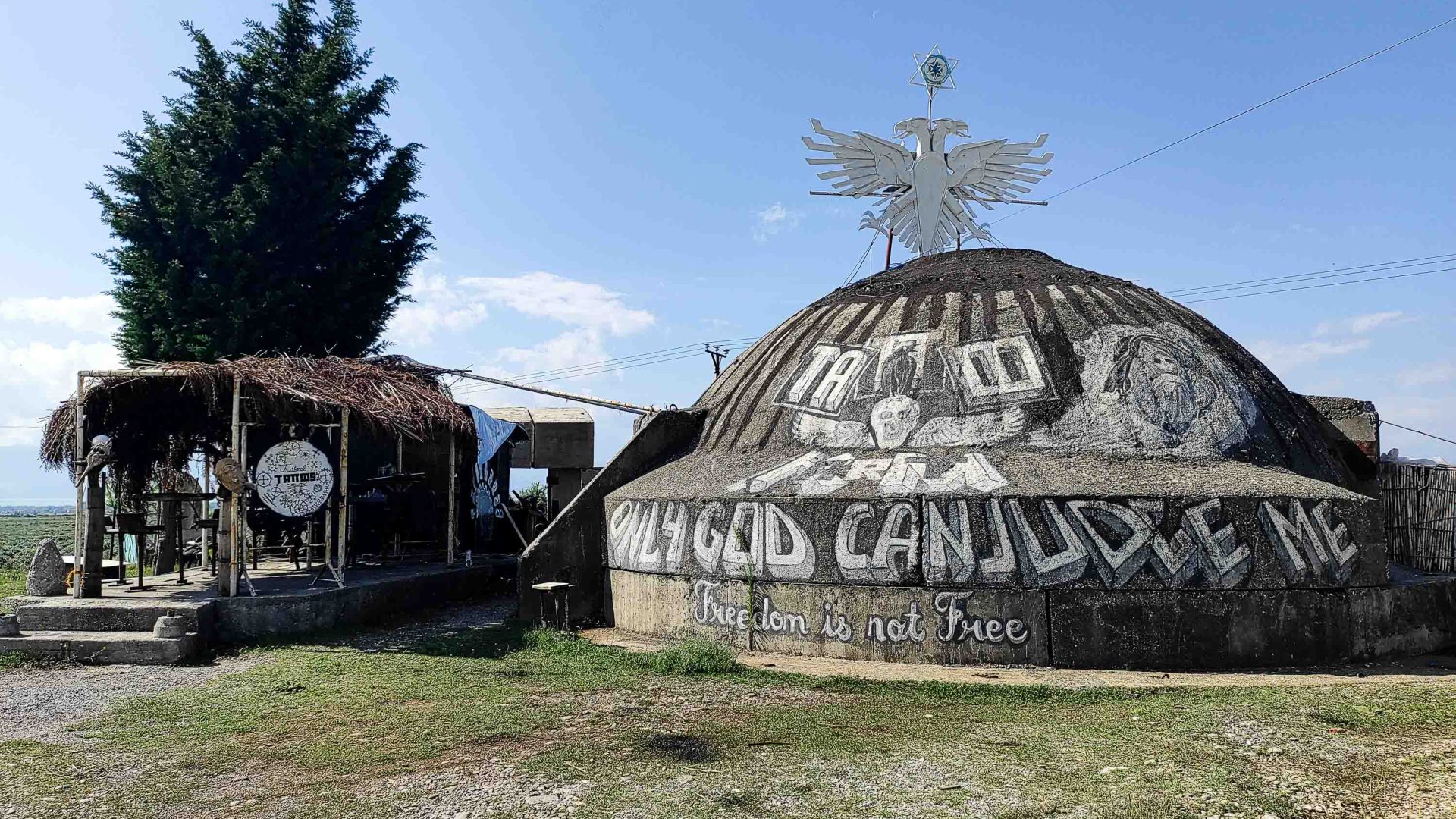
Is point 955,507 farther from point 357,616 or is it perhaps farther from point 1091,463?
point 357,616

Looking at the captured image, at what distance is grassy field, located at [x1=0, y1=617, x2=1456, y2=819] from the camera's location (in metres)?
6.07

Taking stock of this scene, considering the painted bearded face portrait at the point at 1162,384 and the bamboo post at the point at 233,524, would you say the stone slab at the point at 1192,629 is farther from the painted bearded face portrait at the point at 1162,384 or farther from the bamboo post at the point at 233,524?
the bamboo post at the point at 233,524

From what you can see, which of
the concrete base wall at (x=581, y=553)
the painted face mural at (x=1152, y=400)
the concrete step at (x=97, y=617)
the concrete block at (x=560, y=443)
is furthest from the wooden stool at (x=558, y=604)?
the concrete block at (x=560, y=443)

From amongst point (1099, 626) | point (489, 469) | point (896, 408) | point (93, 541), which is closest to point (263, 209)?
point (489, 469)

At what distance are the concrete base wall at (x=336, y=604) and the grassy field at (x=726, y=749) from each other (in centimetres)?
174

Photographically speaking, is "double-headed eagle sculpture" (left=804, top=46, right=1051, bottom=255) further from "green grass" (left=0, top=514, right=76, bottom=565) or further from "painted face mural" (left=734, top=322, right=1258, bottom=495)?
"green grass" (left=0, top=514, right=76, bottom=565)

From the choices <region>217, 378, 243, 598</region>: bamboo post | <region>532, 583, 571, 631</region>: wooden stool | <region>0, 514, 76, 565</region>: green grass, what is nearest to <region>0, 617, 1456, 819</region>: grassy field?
<region>217, 378, 243, 598</region>: bamboo post

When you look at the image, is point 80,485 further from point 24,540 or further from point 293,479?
point 24,540

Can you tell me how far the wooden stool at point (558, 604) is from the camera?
13.1m

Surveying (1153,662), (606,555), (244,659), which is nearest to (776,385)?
(606,555)

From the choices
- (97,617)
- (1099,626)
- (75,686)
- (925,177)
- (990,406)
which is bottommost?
(75,686)

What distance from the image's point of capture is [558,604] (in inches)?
522

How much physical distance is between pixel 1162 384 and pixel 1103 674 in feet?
14.2

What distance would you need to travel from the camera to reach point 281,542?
18.0m
